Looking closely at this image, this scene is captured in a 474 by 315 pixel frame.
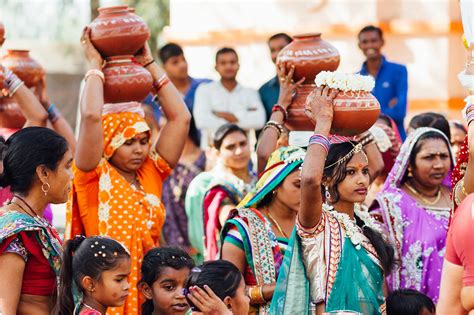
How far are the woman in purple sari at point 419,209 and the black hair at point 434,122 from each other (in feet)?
2.42

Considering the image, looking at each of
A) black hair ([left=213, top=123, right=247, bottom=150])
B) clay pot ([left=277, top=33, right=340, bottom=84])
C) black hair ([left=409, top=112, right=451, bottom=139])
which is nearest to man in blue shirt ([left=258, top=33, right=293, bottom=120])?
black hair ([left=213, top=123, right=247, bottom=150])

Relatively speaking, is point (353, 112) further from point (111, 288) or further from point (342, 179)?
point (111, 288)

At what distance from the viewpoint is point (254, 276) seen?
21.1ft

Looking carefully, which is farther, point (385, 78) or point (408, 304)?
point (385, 78)

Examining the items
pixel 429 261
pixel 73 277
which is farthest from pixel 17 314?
pixel 429 261

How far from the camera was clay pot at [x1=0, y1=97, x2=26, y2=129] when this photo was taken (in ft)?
28.3

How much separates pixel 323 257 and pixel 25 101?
3098 mm

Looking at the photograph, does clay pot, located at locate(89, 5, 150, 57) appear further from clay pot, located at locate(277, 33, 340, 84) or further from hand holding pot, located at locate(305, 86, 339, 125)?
hand holding pot, located at locate(305, 86, 339, 125)

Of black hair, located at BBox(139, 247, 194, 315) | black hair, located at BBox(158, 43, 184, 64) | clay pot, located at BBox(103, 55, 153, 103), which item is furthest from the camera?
black hair, located at BBox(158, 43, 184, 64)

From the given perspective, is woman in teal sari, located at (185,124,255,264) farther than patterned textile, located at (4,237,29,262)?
A: Yes

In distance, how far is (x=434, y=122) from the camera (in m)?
8.88

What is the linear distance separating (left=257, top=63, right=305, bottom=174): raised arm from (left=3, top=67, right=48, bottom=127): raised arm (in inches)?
66.8

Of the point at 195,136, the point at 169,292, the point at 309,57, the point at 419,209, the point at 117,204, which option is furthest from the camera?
the point at 195,136

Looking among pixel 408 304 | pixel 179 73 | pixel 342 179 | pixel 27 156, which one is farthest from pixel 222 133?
pixel 27 156
